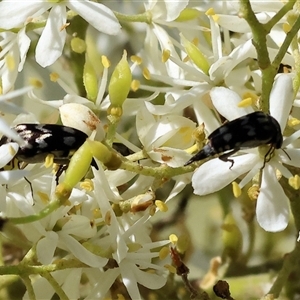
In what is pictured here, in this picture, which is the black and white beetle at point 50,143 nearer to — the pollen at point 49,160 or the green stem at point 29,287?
the pollen at point 49,160

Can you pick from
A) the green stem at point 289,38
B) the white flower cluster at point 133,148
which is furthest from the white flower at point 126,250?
the green stem at point 289,38

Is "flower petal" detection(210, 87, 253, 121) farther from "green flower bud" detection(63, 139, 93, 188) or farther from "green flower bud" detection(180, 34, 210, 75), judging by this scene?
"green flower bud" detection(63, 139, 93, 188)

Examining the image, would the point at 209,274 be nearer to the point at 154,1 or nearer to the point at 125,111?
the point at 125,111

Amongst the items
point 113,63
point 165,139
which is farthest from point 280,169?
point 113,63

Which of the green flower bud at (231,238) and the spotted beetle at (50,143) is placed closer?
the spotted beetle at (50,143)

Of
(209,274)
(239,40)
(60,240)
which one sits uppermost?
(239,40)

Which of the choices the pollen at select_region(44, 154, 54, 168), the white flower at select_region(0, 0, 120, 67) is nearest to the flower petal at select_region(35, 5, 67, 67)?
the white flower at select_region(0, 0, 120, 67)
